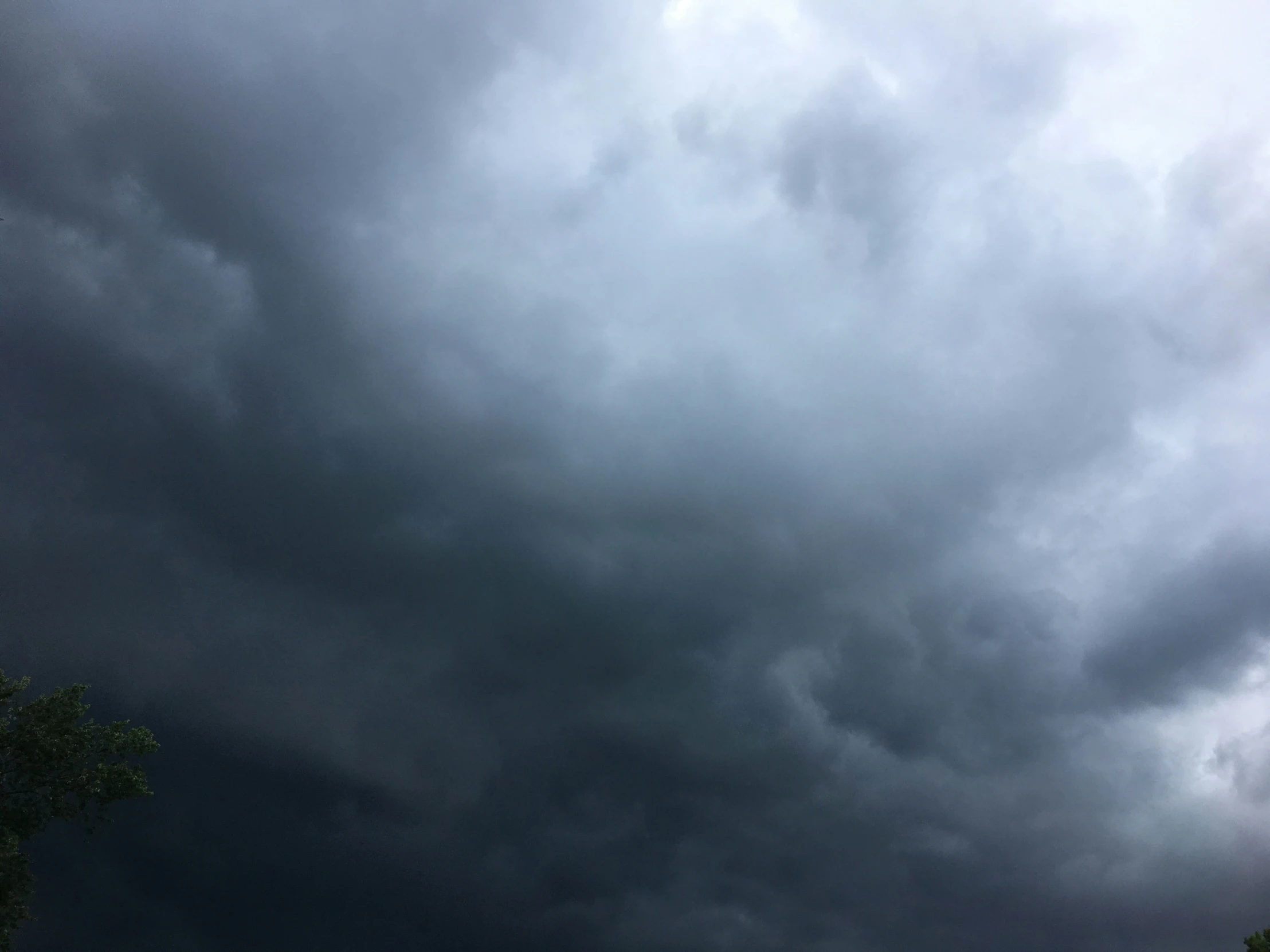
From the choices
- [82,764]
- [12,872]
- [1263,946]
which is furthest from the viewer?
[1263,946]

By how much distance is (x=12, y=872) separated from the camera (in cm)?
6606

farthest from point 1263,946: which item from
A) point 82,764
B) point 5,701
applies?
point 5,701

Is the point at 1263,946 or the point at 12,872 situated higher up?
the point at 1263,946

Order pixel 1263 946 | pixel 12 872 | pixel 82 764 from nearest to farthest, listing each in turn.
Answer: pixel 12 872
pixel 82 764
pixel 1263 946

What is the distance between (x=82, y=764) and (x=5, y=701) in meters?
7.39

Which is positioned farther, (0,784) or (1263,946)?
(1263,946)

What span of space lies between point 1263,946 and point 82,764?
104461 mm

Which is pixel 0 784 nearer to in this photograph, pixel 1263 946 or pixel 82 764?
pixel 82 764

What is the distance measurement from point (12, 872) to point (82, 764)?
8.28 metres

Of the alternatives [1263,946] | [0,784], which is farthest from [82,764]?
[1263,946]

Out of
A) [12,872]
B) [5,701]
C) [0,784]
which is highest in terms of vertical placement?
[5,701]

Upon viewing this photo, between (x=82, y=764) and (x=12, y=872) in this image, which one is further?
(x=82, y=764)

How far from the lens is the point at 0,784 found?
69375 mm

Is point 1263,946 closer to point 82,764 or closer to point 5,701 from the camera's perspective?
point 82,764
